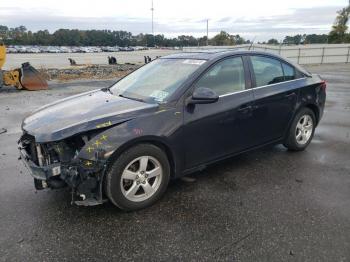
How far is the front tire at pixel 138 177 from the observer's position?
3424mm

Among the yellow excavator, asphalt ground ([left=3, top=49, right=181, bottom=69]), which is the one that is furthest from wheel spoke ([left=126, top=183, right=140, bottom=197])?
asphalt ground ([left=3, top=49, right=181, bottom=69])

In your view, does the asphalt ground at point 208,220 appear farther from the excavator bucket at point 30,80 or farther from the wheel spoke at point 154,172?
the excavator bucket at point 30,80

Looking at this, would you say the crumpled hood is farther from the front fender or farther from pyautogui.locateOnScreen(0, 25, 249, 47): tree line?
pyautogui.locateOnScreen(0, 25, 249, 47): tree line

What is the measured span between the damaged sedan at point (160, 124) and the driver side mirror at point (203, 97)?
1 cm

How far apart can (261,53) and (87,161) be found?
3.01 m

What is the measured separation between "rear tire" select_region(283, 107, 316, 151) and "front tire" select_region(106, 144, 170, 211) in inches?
95.1

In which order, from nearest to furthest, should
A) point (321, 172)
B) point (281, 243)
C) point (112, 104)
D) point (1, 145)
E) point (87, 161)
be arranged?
point (281, 243) < point (87, 161) < point (112, 104) < point (321, 172) < point (1, 145)

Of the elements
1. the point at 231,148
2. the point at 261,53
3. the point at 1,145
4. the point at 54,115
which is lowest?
the point at 1,145

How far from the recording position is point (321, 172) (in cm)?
472

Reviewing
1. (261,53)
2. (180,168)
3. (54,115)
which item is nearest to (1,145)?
(54,115)

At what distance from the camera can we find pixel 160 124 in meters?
3.66

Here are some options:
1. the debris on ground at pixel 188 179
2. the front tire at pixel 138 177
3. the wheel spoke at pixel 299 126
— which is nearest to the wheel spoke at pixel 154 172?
the front tire at pixel 138 177

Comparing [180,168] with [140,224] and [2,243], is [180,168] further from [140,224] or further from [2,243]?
[2,243]

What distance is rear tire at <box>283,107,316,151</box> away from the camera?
529 cm
